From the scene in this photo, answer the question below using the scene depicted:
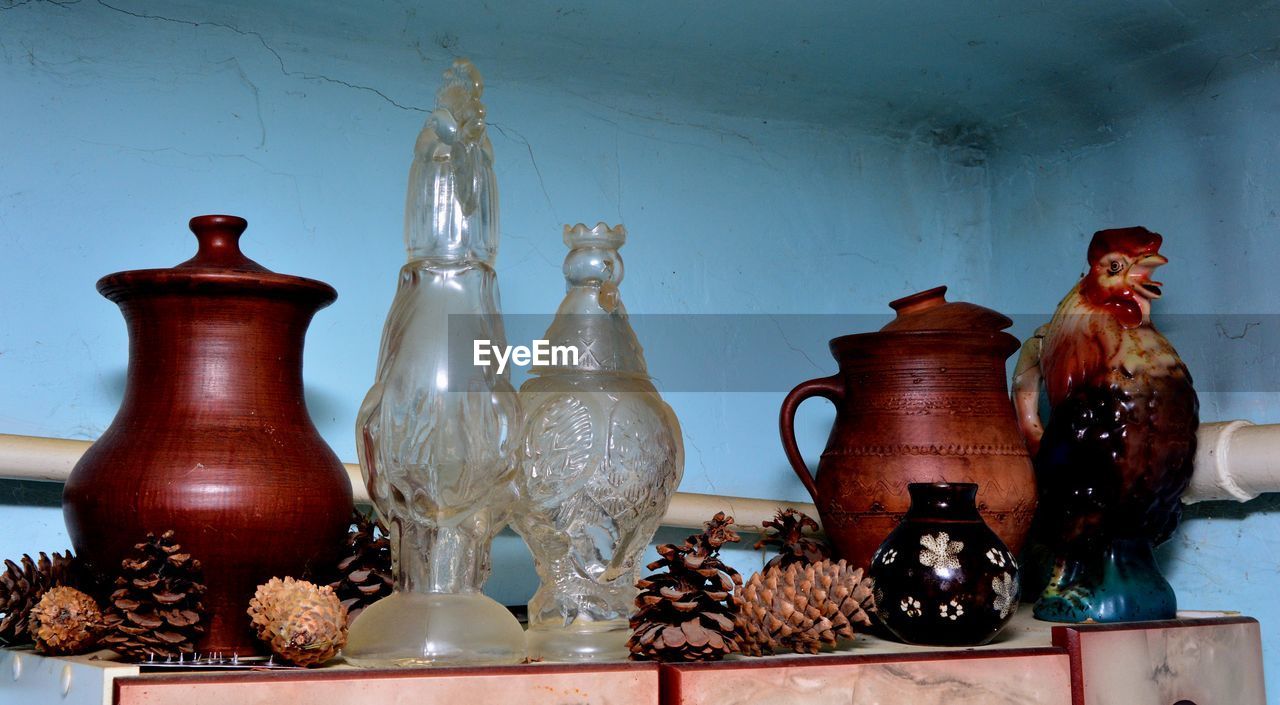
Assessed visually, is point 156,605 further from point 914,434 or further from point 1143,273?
point 1143,273

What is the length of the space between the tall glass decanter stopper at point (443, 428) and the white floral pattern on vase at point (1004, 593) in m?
0.36

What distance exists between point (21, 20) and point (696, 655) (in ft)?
2.78

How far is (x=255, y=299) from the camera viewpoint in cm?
82

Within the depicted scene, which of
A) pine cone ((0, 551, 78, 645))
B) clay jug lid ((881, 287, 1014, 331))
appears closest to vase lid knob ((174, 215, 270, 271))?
pine cone ((0, 551, 78, 645))

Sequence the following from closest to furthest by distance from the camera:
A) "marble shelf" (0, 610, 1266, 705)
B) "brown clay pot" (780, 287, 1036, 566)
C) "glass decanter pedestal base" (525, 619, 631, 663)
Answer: "marble shelf" (0, 610, 1266, 705) < "glass decanter pedestal base" (525, 619, 631, 663) < "brown clay pot" (780, 287, 1036, 566)

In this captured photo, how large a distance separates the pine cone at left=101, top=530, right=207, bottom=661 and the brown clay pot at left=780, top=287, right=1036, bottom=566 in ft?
1.83

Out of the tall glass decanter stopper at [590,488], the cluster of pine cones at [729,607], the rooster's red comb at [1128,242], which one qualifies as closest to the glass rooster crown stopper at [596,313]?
the tall glass decanter stopper at [590,488]

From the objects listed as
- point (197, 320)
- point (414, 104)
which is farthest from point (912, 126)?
point (197, 320)

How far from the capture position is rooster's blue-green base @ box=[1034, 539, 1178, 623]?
0.99m

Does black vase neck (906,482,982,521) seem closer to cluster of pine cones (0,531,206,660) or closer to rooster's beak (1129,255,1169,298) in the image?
rooster's beak (1129,255,1169,298)

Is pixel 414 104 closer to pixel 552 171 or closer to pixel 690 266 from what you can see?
pixel 552 171

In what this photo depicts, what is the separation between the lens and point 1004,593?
0.86 m

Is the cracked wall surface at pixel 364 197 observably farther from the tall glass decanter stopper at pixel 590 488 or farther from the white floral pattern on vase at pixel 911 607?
→ the white floral pattern on vase at pixel 911 607

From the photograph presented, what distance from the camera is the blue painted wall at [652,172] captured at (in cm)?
104
